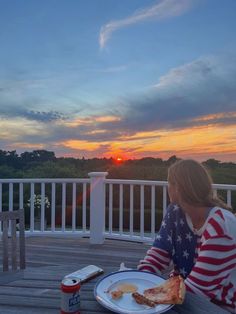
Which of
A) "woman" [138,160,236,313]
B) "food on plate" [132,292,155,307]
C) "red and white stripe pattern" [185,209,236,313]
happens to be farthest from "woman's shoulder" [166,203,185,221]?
"food on plate" [132,292,155,307]

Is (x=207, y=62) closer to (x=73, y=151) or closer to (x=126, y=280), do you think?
(x=73, y=151)

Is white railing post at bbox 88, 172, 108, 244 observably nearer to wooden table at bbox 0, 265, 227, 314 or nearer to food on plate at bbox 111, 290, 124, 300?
wooden table at bbox 0, 265, 227, 314

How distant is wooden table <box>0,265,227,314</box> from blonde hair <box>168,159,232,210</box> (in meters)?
0.43

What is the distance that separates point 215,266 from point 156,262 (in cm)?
39

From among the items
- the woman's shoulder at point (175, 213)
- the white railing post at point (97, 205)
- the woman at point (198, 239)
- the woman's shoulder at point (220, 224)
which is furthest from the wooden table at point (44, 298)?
the white railing post at point (97, 205)

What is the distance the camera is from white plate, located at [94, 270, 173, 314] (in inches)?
46.7

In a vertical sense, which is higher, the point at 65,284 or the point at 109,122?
the point at 109,122

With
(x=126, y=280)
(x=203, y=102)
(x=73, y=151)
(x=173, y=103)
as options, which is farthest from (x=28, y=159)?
(x=126, y=280)

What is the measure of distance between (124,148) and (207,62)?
2.87 m

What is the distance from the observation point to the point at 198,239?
63.6 inches

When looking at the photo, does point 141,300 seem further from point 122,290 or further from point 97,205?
point 97,205

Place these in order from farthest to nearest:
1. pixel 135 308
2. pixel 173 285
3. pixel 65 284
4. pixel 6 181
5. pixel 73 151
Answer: pixel 73 151 → pixel 6 181 → pixel 173 285 → pixel 135 308 → pixel 65 284

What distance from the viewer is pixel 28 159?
9.93 m

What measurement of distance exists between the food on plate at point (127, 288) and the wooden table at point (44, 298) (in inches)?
4.6
